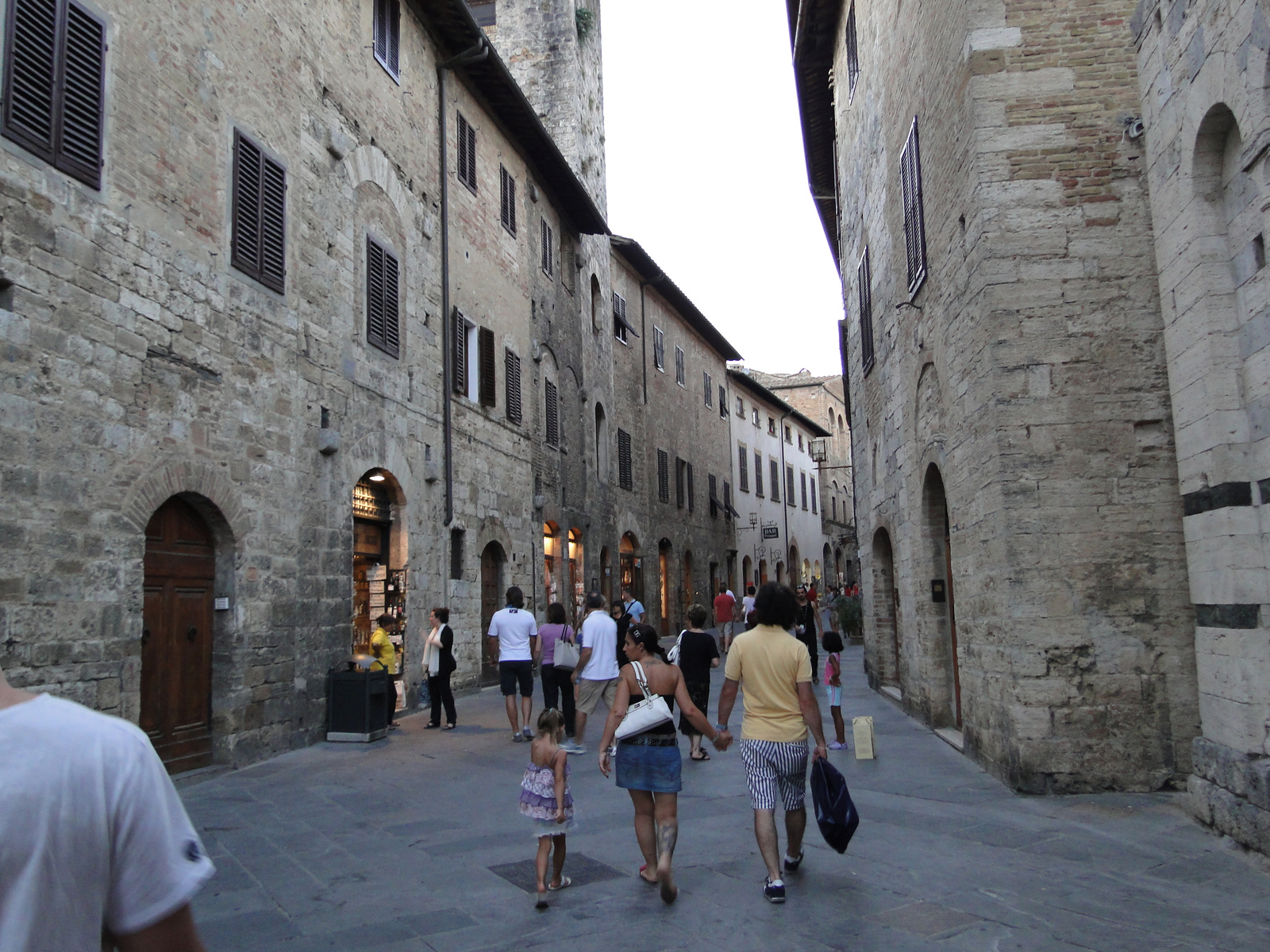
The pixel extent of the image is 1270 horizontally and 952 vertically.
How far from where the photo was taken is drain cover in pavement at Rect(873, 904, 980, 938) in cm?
453

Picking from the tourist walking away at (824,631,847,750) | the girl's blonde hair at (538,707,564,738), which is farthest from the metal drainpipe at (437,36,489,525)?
the girl's blonde hair at (538,707,564,738)

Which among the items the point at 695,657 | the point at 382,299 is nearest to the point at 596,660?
the point at 695,657

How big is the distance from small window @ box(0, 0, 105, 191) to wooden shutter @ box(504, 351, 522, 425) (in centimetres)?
985

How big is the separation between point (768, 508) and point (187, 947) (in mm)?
40777

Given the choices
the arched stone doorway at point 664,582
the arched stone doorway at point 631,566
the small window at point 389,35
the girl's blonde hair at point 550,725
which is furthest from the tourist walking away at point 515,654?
the arched stone doorway at point 664,582

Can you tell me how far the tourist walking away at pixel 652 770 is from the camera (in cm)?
511

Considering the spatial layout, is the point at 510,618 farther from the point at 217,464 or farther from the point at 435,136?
the point at 435,136

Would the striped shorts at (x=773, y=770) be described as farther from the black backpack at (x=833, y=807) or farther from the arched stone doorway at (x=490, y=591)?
the arched stone doorway at (x=490, y=591)

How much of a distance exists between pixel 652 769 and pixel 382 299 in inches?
357

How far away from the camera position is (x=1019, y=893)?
5.03 m

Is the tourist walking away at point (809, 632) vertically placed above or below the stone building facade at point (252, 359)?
below

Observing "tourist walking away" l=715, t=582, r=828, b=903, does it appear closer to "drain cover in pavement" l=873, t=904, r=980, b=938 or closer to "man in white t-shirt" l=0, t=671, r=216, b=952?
"drain cover in pavement" l=873, t=904, r=980, b=938

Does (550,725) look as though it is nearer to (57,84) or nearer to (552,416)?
(57,84)

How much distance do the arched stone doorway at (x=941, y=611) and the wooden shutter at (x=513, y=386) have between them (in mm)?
8537
